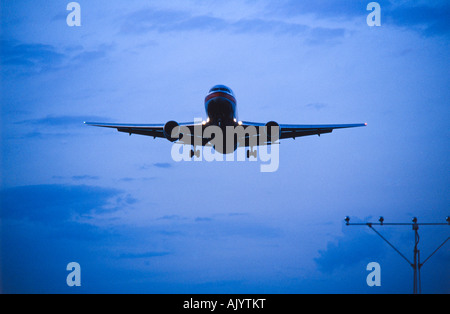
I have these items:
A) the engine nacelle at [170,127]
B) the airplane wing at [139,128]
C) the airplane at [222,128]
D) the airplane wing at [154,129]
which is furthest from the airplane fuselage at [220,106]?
the airplane wing at [139,128]

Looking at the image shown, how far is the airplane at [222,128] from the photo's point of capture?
37625 mm

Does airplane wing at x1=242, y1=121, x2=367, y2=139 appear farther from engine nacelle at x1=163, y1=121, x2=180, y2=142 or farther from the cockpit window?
engine nacelle at x1=163, y1=121, x2=180, y2=142

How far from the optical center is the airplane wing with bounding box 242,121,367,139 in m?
42.4

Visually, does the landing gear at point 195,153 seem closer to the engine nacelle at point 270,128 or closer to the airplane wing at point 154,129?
the airplane wing at point 154,129

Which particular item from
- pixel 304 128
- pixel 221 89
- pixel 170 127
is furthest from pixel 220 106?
pixel 304 128

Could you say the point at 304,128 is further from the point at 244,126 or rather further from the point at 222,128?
the point at 222,128

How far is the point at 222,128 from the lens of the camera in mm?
39625

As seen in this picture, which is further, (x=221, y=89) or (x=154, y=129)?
(x=154, y=129)

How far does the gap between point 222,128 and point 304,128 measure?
25.4 ft
